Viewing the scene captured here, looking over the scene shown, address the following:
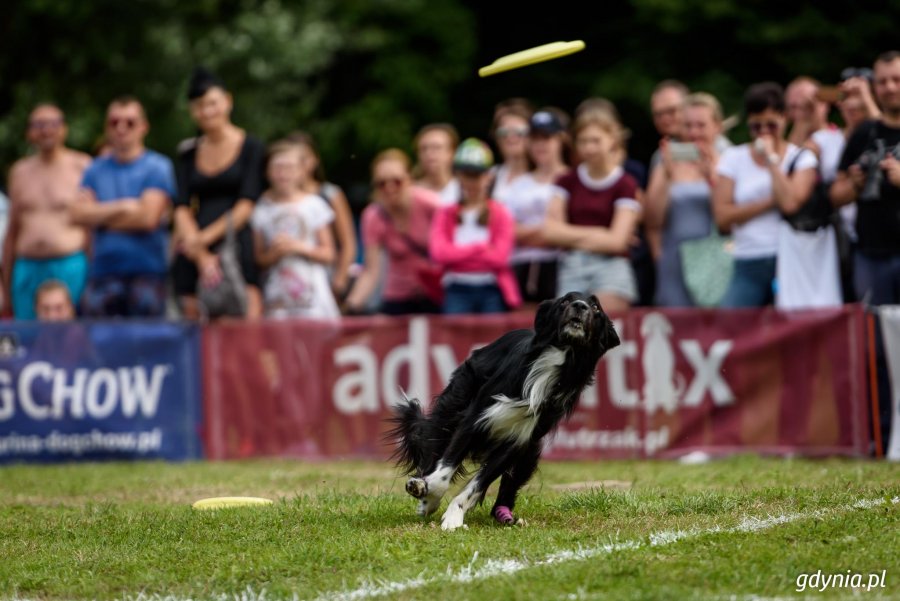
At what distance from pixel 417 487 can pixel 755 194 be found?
5.29 m

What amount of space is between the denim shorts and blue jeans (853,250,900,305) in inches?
70.7

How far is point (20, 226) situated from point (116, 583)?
8176 millimetres

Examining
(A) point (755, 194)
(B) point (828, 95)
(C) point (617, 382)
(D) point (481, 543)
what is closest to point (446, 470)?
(D) point (481, 543)

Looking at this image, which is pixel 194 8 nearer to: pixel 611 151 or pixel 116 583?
pixel 611 151

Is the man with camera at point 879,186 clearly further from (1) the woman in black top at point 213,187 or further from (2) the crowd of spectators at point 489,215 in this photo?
(1) the woman in black top at point 213,187

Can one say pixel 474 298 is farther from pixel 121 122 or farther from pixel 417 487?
pixel 417 487

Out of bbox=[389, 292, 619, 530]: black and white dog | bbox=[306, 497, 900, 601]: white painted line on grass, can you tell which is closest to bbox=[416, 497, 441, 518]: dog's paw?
bbox=[389, 292, 619, 530]: black and white dog

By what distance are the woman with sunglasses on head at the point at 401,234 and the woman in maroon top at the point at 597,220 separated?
1.27m

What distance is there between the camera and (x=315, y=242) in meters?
13.8

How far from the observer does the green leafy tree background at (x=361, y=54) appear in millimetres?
24078

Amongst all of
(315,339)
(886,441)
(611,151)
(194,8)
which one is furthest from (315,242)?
(194,8)

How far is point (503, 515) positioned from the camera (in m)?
8.13

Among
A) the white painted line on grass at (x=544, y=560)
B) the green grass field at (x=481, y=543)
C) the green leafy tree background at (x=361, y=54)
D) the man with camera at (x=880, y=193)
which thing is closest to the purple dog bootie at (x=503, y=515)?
the green grass field at (x=481, y=543)
